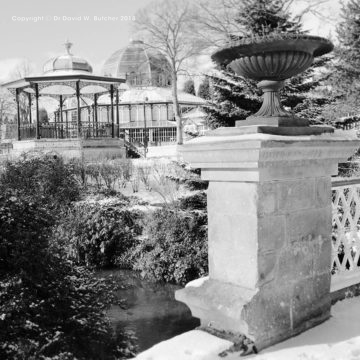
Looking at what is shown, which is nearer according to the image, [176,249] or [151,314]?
[151,314]

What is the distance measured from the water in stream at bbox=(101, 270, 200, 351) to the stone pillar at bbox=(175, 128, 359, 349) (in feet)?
10.4

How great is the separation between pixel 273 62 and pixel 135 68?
4487cm

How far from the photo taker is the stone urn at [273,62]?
3129mm

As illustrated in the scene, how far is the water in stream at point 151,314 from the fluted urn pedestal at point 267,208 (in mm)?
3174

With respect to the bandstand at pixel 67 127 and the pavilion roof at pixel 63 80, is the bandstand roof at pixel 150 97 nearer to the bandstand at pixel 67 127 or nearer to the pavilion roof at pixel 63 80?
the bandstand at pixel 67 127

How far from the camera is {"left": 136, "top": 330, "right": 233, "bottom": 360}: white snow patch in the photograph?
280 centimetres

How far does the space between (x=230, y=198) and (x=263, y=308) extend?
706mm

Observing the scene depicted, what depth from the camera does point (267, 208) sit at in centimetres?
301

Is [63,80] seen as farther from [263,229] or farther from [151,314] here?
[263,229]

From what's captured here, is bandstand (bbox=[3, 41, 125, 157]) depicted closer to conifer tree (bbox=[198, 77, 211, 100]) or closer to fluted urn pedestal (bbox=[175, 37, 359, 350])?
conifer tree (bbox=[198, 77, 211, 100])

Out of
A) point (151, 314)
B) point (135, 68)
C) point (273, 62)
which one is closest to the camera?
point (273, 62)

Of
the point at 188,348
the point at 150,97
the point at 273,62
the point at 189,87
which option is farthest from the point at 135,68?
the point at 188,348

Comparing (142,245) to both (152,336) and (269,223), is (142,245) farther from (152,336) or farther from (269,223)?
(269,223)

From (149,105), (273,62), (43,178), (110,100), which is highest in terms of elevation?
(149,105)
